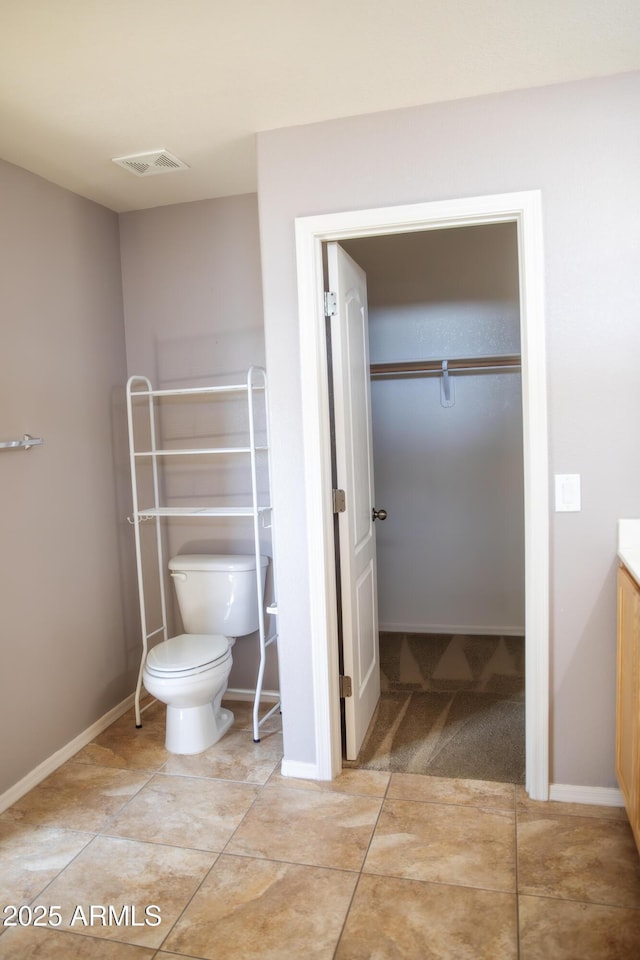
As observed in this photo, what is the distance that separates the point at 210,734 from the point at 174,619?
769 mm

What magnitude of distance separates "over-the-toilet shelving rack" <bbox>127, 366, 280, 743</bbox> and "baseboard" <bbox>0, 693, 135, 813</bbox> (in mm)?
174

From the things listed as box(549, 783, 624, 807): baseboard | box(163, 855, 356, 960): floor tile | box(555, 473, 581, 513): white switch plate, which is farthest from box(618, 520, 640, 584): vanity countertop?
box(163, 855, 356, 960): floor tile

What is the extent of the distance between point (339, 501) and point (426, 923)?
1.39 metres

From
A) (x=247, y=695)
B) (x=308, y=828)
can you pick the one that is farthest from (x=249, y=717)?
(x=308, y=828)

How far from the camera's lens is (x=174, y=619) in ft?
11.7

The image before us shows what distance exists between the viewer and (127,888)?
→ 2066 mm

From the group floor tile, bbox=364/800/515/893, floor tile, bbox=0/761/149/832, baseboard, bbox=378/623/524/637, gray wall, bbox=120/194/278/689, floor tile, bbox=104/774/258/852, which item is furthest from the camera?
baseboard, bbox=378/623/524/637

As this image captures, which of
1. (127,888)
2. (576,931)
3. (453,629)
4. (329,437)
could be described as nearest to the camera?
(576,931)

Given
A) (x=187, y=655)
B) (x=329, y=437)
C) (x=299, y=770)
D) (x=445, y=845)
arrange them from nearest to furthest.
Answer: (x=445, y=845) → (x=329, y=437) → (x=299, y=770) → (x=187, y=655)

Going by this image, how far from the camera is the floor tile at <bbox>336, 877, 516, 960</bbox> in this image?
1.77 m

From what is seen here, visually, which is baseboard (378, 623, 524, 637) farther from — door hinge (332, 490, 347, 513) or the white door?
door hinge (332, 490, 347, 513)

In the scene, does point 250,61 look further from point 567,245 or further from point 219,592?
point 219,592

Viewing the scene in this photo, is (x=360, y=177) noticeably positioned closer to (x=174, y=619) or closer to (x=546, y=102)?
(x=546, y=102)

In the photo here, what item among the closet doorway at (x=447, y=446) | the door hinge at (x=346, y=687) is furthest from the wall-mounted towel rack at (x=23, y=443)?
the closet doorway at (x=447, y=446)
